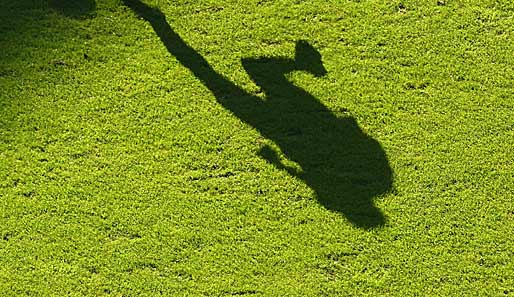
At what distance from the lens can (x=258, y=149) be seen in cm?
587

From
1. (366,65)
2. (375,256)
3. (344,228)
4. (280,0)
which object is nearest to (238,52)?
(280,0)

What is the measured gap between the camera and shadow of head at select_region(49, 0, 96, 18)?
614 cm

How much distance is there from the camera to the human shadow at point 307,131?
5.79 m

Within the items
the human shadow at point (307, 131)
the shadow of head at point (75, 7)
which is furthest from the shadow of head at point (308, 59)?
the shadow of head at point (75, 7)

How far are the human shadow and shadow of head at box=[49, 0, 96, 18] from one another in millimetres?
787

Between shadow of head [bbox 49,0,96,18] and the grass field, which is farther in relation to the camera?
shadow of head [bbox 49,0,96,18]

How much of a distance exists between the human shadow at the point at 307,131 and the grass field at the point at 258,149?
0.05 feet

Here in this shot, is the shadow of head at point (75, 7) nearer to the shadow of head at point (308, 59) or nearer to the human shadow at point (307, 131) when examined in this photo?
the human shadow at point (307, 131)

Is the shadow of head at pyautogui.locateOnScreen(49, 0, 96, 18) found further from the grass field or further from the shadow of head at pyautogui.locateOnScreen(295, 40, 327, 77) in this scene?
the shadow of head at pyautogui.locateOnScreen(295, 40, 327, 77)

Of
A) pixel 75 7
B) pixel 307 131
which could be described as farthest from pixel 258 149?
pixel 75 7

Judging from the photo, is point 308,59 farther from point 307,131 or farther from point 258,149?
point 258,149

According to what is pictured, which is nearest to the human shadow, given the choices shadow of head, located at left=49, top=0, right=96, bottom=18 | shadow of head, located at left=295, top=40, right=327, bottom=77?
shadow of head, located at left=295, top=40, right=327, bottom=77

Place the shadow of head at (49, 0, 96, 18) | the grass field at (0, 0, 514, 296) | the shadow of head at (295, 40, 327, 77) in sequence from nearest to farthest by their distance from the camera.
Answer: the grass field at (0, 0, 514, 296) < the shadow of head at (295, 40, 327, 77) < the shadow of head at (49, 0, 96, 18)

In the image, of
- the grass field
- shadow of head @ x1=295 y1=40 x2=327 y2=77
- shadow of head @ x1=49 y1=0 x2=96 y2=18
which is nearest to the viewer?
the grass field
